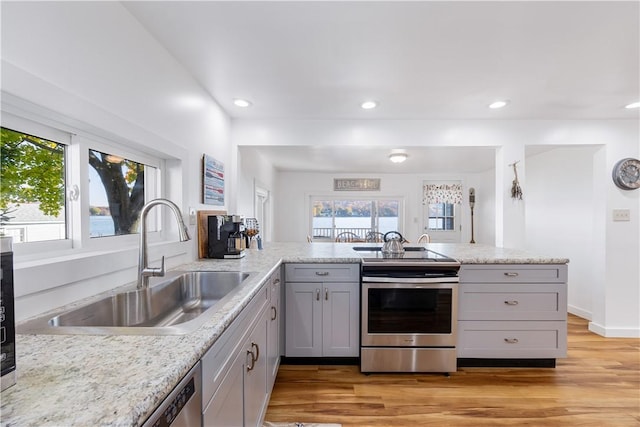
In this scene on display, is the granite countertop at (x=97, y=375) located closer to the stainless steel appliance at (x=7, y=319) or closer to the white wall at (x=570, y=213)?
the stainless steel appliance at (x=7, y=319)

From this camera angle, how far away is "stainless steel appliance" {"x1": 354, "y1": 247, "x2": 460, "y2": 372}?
2.15 meters

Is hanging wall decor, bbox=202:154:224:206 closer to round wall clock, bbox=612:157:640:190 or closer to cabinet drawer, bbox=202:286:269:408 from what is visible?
cabinet drawer, bbox=202:286:269:408

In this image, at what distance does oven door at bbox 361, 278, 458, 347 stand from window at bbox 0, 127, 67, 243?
1.78 meters

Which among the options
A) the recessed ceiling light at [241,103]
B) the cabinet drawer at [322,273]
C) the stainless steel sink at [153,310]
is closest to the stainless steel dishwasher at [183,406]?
the stainless steel sink at [153,310]

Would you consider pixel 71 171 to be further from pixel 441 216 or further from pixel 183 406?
pixel 441 216

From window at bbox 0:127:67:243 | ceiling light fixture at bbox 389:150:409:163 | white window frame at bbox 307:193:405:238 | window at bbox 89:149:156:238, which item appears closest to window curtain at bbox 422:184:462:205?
white window frame at bbox 307:193:405:238

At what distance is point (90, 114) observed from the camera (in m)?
1.18

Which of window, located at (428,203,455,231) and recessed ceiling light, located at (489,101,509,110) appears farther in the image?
window, located at (428,203,455,231)

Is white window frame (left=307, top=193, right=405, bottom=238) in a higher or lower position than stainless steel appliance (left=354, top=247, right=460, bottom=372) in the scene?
higher

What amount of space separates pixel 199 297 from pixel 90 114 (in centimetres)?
103

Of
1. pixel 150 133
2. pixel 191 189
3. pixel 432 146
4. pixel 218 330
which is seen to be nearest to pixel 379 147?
pixel 432 146

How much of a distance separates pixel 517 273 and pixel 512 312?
0.30 metres

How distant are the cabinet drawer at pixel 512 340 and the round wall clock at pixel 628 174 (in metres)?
1.78

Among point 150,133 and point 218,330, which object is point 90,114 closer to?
point 150,133
